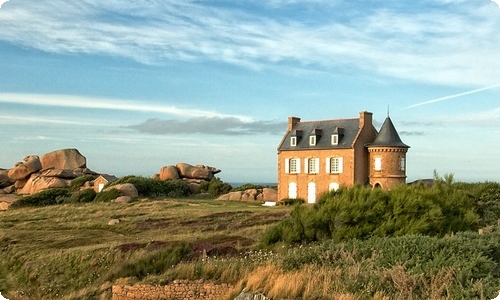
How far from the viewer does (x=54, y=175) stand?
171 ft

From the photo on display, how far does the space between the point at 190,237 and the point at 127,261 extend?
5415mm

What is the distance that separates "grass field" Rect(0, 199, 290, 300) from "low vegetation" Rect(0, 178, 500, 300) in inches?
2.2

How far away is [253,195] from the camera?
47.3m

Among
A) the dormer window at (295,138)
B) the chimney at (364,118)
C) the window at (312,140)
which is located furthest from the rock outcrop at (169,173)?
the chimney at (364,118)

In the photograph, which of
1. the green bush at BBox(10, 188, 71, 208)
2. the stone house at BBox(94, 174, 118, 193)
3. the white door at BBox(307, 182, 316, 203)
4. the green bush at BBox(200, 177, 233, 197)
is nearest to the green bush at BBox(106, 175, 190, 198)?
the stone house at BBox(94, 174, 118, 193)

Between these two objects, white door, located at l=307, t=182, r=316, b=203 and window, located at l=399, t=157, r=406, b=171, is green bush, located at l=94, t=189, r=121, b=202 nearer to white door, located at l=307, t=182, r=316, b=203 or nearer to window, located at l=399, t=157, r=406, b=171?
white door, located at l=307, t=182, r=316, b=203

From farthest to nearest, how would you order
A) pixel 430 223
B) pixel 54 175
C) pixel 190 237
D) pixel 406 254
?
pixel 54 175
pixel 190 237
pixel 430 223
pixel 406 254

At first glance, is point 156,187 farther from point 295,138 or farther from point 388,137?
point 388,137

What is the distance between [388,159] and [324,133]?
5476 millimetres

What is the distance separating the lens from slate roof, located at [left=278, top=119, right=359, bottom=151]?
3978 centimetres

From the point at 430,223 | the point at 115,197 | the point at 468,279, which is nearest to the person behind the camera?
the point at 468,279

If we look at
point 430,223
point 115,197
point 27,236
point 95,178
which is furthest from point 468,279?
point 95,178

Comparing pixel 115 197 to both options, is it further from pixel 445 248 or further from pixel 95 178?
pixel 445 248

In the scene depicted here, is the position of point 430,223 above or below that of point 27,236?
above
